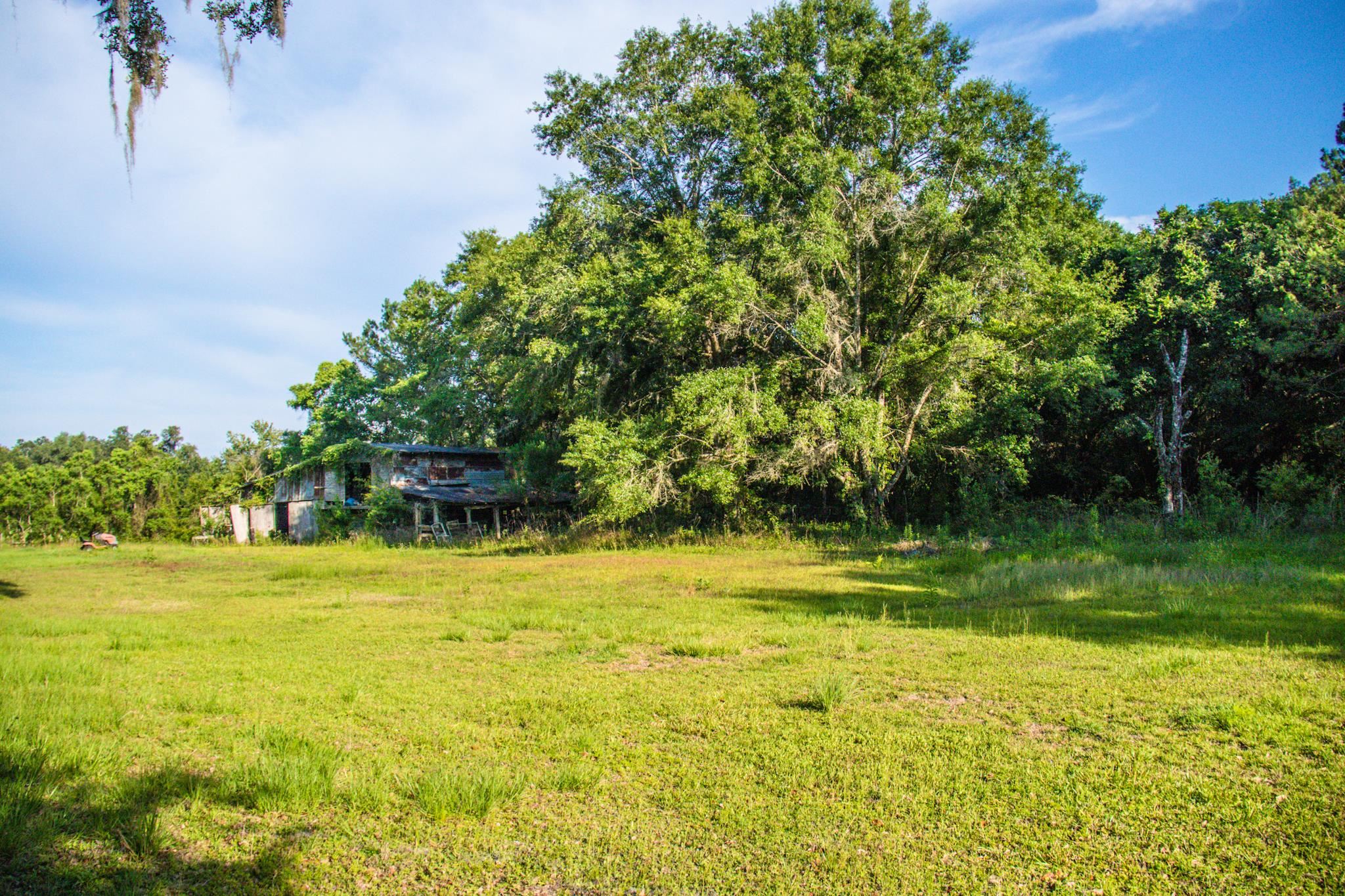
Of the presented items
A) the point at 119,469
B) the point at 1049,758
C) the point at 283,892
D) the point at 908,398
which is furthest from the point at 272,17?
the point at 119,469

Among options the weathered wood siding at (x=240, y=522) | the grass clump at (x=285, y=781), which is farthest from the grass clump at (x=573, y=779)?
the weathered wood siding at (x=240, y=522)

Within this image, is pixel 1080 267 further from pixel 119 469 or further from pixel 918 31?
pixel 119 469

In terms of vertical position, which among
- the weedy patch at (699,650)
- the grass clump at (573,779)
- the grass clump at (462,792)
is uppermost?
the grass clump at (462,792)

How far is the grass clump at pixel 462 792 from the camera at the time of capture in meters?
4.18

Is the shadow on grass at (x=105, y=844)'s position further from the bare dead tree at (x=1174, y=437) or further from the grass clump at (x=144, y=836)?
the bare dead tree at (x=1174, y=437)

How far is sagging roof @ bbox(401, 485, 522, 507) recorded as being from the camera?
3516 centimetres

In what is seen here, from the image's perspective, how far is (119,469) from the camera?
3825 centimetres

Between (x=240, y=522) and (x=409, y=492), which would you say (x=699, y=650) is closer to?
(x=409, y=492)

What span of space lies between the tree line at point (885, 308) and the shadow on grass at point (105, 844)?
57.3ft

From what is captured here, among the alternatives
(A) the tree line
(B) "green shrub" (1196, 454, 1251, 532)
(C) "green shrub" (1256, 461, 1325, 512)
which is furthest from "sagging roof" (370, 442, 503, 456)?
(C) "green shrub" (1256, 461, 1325, 512)

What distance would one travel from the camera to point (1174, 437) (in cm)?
2183

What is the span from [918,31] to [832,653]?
79.2ft

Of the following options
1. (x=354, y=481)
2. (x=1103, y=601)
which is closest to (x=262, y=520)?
(x=354, y=481)

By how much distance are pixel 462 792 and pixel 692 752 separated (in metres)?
1.52
